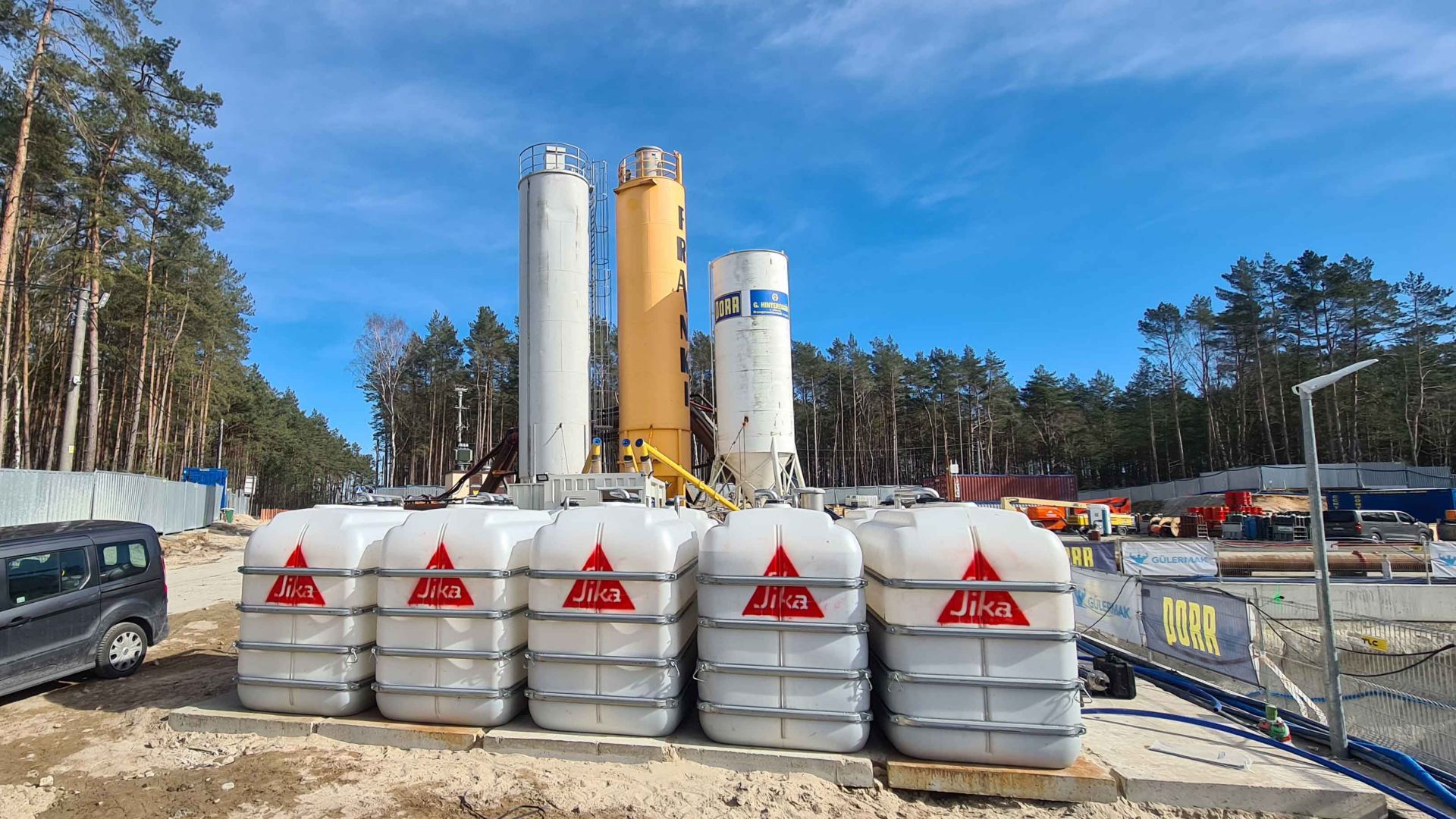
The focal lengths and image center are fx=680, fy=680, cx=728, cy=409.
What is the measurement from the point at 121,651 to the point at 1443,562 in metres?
27.3

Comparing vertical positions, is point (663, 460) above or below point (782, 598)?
above

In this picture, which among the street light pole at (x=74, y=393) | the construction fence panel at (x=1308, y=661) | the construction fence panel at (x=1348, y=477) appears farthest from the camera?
the construction fence panel at (x=1348, y=477)

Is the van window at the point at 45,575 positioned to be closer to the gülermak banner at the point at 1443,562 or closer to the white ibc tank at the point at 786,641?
the white ibc tank at the point at 786,641

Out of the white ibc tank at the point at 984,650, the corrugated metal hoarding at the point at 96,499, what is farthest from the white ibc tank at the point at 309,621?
the corrugated metal hoarding at the point at 96,499

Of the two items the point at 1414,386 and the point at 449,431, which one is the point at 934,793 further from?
the point at 1414,386

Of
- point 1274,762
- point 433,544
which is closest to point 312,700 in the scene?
point 433,544

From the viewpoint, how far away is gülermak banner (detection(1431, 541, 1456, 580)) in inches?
677

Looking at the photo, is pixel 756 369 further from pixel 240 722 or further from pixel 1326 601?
pixel 240 722

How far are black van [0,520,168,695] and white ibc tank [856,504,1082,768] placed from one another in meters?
8.89

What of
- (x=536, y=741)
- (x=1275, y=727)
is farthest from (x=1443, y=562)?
(x=536, y=741)

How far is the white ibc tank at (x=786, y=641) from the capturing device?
201 inches

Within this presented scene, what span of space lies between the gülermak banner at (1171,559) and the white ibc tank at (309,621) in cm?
1717

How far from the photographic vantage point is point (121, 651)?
8250 mm

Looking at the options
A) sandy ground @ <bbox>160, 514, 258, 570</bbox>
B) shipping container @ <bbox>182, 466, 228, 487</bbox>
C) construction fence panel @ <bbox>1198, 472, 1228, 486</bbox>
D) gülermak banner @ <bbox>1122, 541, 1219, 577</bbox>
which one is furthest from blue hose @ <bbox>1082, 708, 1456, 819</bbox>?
construction fence panel @ <bbox>1198, 472, 1228, 486</bbox>
